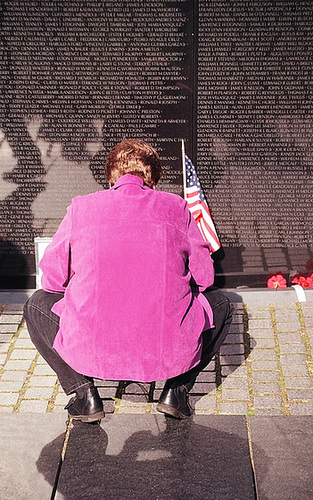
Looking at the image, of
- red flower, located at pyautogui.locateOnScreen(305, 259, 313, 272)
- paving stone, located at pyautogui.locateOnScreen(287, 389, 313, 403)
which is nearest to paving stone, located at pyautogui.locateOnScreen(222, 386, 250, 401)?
paving stone, located at pyautogui.locateOnScreen(287, 389, 313, 403)

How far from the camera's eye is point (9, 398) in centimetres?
396

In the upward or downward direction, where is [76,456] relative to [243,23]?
downward

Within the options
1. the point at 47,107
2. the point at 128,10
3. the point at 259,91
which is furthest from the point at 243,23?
the point at 47,107

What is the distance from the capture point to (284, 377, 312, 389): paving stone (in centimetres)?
402

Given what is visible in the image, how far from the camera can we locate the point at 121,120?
17.0 ft

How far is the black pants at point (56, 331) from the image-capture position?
137 inches

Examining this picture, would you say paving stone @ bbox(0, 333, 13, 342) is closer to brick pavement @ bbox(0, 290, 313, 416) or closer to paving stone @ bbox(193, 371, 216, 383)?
brick pavement @ bbox(0, 290, 313, 416)

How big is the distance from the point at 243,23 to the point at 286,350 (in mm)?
2415

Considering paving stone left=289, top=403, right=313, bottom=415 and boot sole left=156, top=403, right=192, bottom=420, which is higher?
boot sole left=156, top=403, right=192, bottom=420

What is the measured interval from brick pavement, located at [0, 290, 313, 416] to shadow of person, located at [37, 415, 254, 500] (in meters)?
0.18

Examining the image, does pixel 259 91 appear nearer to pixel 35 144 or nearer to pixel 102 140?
pixel 102 140

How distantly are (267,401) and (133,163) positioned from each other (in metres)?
1.62

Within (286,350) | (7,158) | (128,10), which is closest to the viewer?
(286,350)

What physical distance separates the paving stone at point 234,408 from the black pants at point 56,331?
1.13 ft
